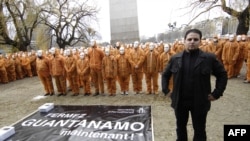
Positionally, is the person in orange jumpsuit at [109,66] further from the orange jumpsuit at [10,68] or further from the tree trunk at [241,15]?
the tree trunk at [241,15]

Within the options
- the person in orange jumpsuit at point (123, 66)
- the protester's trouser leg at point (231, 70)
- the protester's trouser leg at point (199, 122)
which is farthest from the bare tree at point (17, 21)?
the protester's trouser leg at point (199, 122)

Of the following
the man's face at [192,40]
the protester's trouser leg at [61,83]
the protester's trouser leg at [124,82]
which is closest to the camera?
the man's face at [192,40]

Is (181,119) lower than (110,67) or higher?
lower

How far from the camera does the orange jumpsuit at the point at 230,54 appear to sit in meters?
9.05

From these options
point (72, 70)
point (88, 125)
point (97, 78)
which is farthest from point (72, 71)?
point (88, 125)

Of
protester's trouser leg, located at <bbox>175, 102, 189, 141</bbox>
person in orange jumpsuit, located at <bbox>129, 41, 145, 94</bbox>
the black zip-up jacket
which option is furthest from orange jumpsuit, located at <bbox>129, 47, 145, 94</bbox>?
the black zip-up jacket

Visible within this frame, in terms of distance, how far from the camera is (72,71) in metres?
7.83

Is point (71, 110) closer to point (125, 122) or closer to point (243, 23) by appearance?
point (125, 122)

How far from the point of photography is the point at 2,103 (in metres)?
8.04

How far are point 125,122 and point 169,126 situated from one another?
95cm

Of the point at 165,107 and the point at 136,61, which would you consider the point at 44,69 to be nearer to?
the point at 136,61

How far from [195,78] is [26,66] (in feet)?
45.5

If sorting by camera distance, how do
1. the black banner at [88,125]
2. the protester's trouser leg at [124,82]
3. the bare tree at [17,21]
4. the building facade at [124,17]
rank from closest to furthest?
the black banner at [88,125], the protester's trouser leg at [124,82], the building facade at [124,17], the bare tree at [17,21]

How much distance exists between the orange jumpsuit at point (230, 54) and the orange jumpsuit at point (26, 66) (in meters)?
11.7
